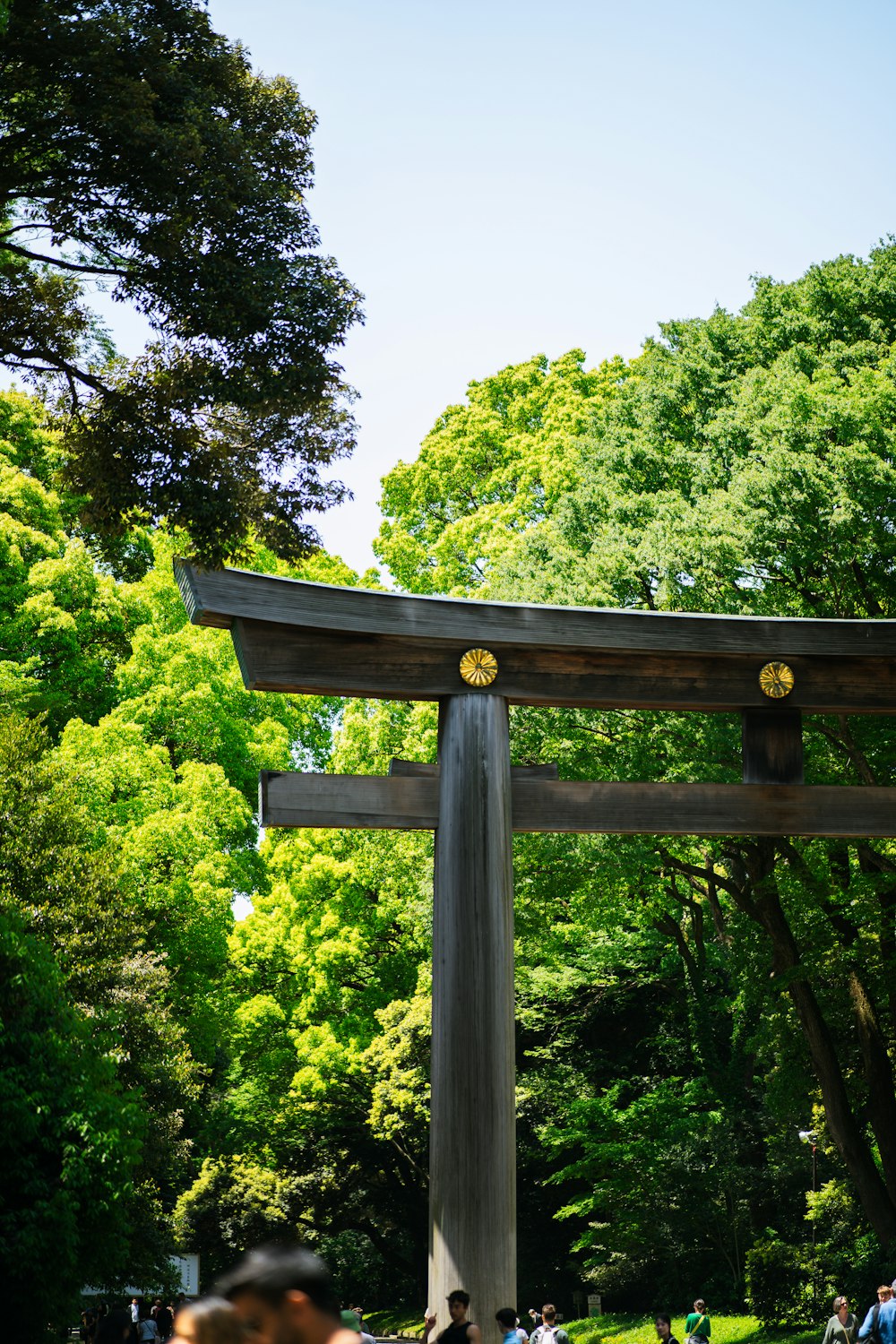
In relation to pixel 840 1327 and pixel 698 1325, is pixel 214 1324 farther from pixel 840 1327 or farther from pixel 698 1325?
pixel 698 1325

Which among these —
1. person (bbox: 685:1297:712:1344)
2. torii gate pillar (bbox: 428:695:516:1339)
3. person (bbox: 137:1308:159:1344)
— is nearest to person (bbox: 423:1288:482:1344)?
torii gate pillar (bbox: 428:695:516:1339)

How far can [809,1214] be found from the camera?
22750mm

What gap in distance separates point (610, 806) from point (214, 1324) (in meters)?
8.63

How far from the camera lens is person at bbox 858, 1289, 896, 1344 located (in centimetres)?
1241

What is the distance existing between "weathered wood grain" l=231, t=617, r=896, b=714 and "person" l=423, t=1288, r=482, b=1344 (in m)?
4.08

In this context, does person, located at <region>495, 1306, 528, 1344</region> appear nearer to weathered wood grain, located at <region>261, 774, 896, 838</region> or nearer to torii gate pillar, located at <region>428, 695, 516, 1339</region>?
torii gate pillar, located at <region>428, 695, 516, 1339</region>

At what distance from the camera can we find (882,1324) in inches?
493

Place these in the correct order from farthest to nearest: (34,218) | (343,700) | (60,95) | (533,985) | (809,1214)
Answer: (343,700), (533,985), (809,1214), (34,218), (60,95)

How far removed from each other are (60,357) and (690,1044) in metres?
20.4

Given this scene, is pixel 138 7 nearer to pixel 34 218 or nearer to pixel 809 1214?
pixel 34 218

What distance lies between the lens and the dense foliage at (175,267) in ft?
35.2

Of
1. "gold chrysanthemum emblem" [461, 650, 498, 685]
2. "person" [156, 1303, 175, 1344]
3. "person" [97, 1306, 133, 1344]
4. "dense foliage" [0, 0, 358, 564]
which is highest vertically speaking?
"dense foliage" [0, 0, 358, 564]

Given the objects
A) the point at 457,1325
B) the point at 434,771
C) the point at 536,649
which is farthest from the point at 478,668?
the point at 457,1325

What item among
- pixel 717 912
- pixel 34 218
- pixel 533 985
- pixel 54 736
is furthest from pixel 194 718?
pixel 34 218
